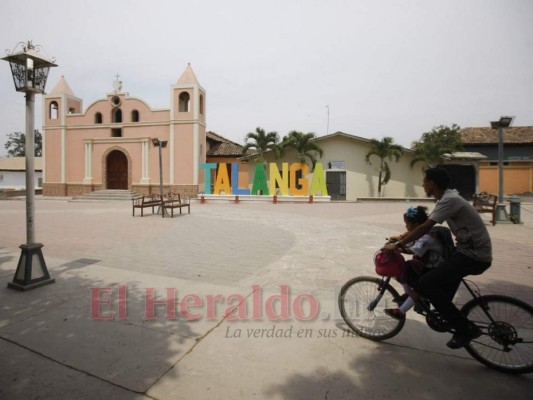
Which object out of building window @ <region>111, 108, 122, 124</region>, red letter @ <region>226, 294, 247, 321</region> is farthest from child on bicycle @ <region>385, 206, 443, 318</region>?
building window @ <region>111, 108, 122, 124</region>

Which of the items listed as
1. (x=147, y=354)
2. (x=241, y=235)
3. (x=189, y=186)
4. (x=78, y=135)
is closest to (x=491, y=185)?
(x=189, y=186)

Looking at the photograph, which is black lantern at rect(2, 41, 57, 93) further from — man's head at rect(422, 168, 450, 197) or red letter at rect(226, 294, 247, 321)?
man's head at rect(422, 168, 450, 197)

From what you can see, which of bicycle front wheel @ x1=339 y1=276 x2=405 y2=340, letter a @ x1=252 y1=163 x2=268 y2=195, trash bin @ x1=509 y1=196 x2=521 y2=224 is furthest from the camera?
letter a @ x1=252 y1=163 x2=268 y2=195

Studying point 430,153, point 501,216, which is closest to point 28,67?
point 501,216

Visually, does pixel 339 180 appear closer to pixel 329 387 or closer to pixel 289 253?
pixel 289 253

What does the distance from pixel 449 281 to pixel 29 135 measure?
5703 mm

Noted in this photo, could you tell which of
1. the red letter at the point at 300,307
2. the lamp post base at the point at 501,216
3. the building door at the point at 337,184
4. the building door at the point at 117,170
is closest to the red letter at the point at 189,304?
the red letter at the point at 300,307

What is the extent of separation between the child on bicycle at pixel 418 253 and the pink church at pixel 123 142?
2232 cm

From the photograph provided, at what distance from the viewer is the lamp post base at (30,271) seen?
449 centimetres

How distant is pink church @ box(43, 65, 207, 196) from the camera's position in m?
24.5

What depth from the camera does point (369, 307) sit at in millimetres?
3297

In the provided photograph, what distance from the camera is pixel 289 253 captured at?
22.2 feet

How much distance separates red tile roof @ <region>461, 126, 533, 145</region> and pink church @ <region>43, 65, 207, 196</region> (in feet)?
83.4

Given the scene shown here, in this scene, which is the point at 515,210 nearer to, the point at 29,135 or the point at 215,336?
the point at 215,336
